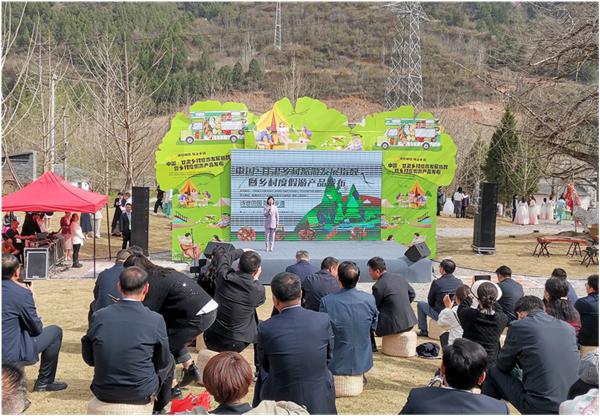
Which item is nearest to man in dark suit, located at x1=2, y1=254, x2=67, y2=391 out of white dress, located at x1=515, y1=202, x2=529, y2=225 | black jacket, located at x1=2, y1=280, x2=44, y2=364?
black jacket, located at x1=2, y1=280, x2=44, y2=364

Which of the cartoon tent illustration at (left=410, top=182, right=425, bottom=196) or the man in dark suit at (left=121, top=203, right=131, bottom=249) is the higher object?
the cartoon tent illustration at (left=410, top=182, right=425, bottom=196)

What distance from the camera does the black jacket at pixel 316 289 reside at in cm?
730

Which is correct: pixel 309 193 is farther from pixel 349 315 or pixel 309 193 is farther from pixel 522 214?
pixel 522 214

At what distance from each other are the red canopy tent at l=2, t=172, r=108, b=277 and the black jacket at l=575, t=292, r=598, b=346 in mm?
9568

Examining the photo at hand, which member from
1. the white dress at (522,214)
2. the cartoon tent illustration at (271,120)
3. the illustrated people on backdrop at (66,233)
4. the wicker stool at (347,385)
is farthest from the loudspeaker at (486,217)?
the wicker stool at (347,385)

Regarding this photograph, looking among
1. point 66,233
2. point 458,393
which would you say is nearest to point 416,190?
point 66,233

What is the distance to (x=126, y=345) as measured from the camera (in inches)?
180

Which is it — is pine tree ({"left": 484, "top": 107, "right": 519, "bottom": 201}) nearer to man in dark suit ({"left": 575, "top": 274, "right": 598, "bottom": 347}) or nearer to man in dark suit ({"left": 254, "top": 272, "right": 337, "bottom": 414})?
man in dark suit ({"left": 575, "top": 274, "right": 598, "bottom": 347})

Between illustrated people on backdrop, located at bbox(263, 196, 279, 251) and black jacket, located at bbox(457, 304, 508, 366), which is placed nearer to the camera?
black jacket, located at bbox(457, 304, 508, 366)

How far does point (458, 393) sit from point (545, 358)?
1.64 meters

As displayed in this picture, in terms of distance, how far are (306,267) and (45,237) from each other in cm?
905

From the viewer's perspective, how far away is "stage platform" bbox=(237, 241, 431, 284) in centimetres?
1459

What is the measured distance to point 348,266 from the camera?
20.5 ft

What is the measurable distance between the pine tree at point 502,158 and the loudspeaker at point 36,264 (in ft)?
78.4
